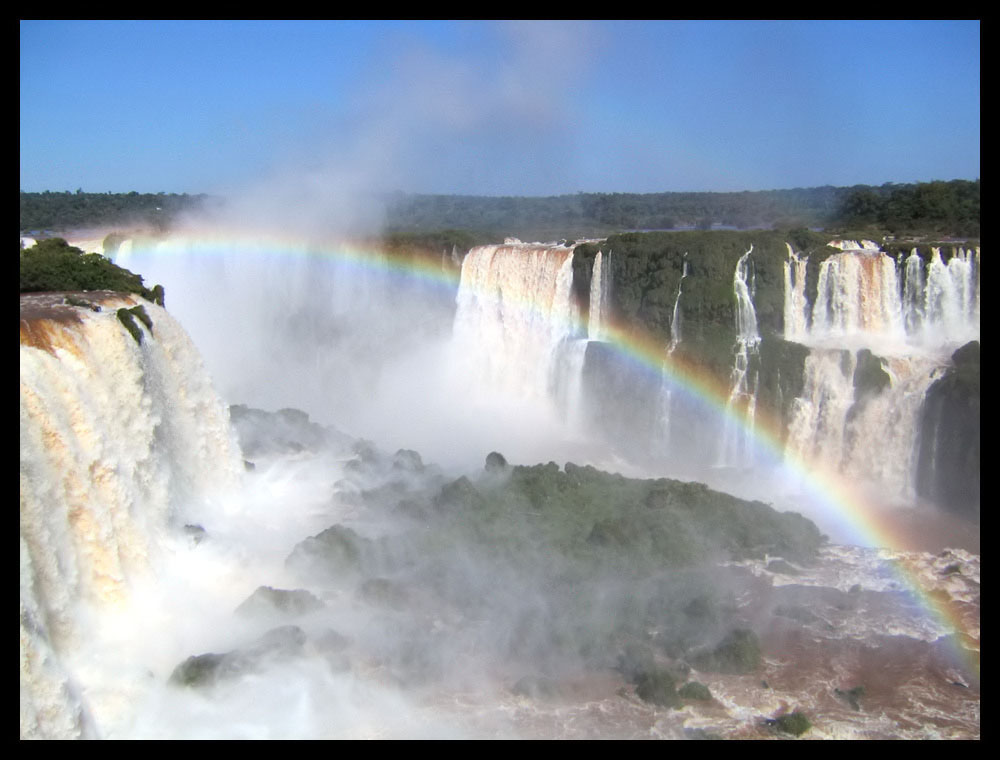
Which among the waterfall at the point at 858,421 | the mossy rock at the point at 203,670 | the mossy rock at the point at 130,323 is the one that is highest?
the mossy rock at the point at 130,323

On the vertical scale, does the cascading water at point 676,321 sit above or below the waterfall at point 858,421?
above

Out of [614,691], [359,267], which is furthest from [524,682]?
[359,267]

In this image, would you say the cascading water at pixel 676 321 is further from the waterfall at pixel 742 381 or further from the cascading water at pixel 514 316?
the cascading water at pixel 514 316

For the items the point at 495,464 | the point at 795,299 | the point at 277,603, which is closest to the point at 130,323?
the point at 277,603

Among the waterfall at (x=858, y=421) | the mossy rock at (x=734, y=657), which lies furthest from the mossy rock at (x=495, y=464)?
the mossy rock at (x=734, y=657)

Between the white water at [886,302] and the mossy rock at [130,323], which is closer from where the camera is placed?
the mossy rock at [130,323]

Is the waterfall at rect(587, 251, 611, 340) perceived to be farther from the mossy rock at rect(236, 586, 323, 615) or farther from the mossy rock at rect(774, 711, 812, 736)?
the mossy rock at rect(774, 711, 812, 736)
